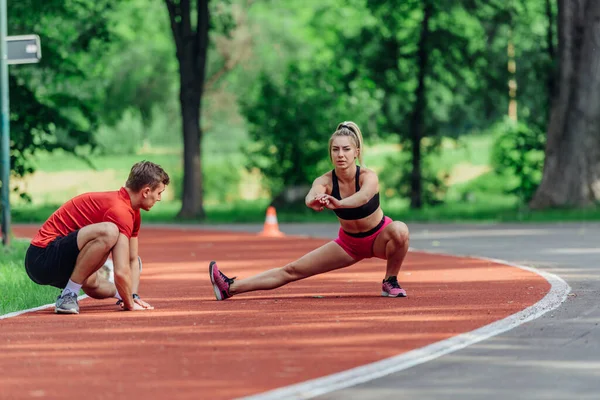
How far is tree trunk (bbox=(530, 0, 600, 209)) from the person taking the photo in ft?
105

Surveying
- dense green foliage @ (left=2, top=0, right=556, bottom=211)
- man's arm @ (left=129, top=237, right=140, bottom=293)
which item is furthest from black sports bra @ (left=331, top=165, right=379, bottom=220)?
dense green foliage @ (left=2, top=0, right=556, bottom=211)

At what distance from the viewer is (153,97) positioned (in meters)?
62.2

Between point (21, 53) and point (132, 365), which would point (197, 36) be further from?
point (132, 365)

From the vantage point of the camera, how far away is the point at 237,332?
972 centimetres

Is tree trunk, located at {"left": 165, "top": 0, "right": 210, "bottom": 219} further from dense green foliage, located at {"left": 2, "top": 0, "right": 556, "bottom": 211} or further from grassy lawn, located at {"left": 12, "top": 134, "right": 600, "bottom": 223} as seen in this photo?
dense green foliage, located at {"left": 2, "top": 0, "right": 556, "bottom": 211}

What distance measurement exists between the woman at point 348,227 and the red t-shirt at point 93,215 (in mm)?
1248

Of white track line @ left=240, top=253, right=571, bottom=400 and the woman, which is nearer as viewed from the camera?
white track line @ left=240, top=253, right=571, bottom=400

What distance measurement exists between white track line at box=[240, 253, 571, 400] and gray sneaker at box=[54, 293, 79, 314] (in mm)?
3605

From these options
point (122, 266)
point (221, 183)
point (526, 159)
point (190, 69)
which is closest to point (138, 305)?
point (122, 266)

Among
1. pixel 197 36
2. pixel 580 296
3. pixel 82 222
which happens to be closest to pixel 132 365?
pixel 82 222

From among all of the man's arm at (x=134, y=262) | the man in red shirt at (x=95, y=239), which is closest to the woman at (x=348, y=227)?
the man's arm at (x=134, y=262)

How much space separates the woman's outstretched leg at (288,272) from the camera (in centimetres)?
1223

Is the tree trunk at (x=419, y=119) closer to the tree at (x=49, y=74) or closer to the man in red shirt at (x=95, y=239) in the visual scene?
the tree at (x=49, y=74)

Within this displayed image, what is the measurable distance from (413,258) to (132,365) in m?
10.4
